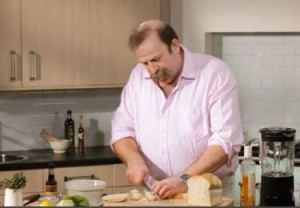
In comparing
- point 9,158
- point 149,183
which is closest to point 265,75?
point 9,158

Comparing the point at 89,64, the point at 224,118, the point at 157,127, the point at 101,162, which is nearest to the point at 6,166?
the point at 101,162

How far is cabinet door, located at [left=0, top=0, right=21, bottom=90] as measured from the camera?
4.79 m

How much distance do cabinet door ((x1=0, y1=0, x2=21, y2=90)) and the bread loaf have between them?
93.5 inches

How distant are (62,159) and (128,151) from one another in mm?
1501

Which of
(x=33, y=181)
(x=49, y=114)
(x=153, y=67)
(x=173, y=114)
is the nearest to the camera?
(x=153, y=67)

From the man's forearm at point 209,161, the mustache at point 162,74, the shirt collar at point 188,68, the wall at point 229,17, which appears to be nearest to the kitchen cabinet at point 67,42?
the wall at point 229,17

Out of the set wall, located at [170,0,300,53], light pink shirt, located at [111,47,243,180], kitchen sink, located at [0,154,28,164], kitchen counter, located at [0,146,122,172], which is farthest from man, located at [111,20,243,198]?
wall, located at [170,0,300,53]

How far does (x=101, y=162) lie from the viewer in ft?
15.6

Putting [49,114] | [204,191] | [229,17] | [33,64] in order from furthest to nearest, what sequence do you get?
[49,114]
[229,17]
[33,64]
[204,191]

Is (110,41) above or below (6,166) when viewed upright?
above

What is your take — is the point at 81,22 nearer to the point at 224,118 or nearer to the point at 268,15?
the point at 268,15

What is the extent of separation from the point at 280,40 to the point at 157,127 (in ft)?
6.84

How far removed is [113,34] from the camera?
5.02 m

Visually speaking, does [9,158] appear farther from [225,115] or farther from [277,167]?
[277,167]
